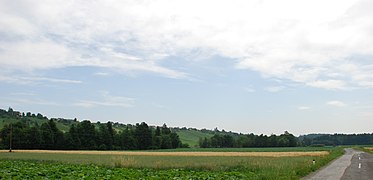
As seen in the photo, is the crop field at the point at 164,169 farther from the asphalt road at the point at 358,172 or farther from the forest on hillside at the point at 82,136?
the forest on hillside at the point at 82,136

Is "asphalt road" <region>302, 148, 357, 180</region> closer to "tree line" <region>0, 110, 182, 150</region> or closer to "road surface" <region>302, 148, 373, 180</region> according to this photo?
"road surface" <region>302, 148, 373, 180</region>

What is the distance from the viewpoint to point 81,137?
401 ft

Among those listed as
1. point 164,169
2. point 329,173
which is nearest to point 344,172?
point 329,173

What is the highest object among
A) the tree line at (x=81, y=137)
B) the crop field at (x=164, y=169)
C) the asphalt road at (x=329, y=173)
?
the tree line at (x=81, y=137)

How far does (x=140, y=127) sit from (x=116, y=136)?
9784mm

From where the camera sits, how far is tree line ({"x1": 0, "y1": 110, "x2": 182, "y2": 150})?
114812mm

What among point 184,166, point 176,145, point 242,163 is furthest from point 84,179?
point 176,145

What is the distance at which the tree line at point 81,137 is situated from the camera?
114812mm

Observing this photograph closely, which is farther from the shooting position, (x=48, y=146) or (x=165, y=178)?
(x=48, y=146)

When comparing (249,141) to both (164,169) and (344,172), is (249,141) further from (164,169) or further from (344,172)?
(344,172)

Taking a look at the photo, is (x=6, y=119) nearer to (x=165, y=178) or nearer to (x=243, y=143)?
(x=243, y=143)

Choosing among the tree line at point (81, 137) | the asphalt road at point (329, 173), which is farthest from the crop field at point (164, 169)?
the tree line at point (81, 137)

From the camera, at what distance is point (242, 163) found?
3762 cm

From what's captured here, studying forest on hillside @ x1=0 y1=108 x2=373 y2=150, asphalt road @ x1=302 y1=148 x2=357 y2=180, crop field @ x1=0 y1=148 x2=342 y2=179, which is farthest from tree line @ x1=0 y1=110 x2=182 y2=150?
asphalt road @ x1=302 y1=148 x2=357 y2=180
